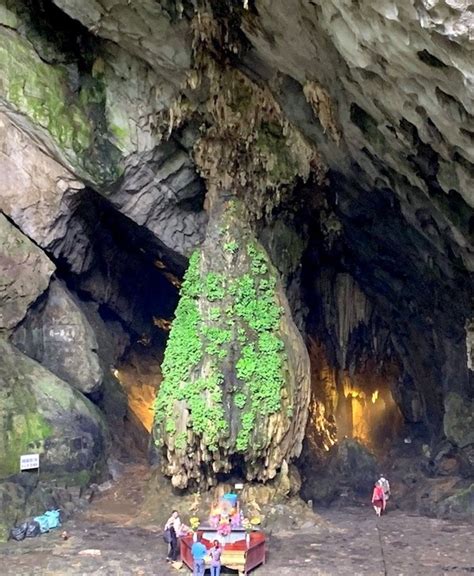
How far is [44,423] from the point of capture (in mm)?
14523

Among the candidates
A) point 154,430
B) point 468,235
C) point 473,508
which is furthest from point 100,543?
point 468,235

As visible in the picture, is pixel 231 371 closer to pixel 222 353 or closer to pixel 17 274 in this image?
pixel 222 353

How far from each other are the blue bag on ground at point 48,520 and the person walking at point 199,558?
12.4 feet

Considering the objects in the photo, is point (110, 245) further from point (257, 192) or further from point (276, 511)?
point (276, 511)

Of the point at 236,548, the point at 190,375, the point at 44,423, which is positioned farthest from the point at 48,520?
the point at 236,548

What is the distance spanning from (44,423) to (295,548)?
599 cm

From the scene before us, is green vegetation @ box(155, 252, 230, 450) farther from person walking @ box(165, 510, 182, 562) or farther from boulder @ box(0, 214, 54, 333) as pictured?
boulder @ box(0, 214, 54, 333)

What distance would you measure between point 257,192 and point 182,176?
82.0 inches

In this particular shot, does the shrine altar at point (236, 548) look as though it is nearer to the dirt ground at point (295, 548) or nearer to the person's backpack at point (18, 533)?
the dirt ground at point (295, 548)

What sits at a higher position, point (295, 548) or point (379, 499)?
point (379, 499)

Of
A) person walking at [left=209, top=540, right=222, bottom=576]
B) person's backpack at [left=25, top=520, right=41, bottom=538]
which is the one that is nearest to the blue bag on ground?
person's backpack at [left=25, top=520, right=41, bottom=538]

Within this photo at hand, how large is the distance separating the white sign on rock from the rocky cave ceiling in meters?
2.52

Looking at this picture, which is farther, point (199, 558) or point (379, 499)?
point (379, 499)

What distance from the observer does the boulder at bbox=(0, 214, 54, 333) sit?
15.2 metres
